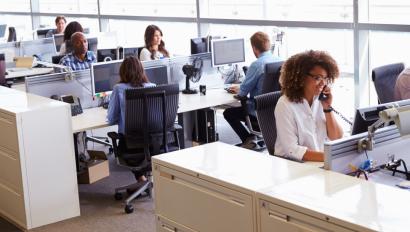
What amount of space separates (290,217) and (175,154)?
0.89 metres

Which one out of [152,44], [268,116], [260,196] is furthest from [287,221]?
[152,44]

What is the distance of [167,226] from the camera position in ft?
10.2

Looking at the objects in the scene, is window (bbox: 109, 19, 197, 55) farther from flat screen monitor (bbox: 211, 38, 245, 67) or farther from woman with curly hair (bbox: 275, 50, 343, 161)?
woman with curly hair (bbox: 275, 50, 343, 161)

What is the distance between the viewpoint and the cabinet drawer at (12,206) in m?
4.79

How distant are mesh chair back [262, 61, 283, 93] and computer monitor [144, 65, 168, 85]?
1.03m

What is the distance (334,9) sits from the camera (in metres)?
7.15

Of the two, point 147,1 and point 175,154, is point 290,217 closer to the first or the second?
point 175,154

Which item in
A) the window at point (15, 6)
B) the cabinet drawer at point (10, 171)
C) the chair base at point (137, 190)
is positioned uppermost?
the window at point (15, 6)

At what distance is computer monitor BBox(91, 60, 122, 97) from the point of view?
5.78 metres

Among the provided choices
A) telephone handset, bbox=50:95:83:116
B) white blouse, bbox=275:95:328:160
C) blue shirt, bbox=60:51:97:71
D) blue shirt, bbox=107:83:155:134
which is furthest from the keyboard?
white blouse, bbox=275:95:328:160

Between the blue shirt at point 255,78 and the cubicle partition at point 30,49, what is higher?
the cubicle partition at point 30,49

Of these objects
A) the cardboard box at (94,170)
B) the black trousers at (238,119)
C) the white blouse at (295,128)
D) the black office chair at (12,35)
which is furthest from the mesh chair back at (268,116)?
the black office chair at (12,35)

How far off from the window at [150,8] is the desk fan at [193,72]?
2.63m

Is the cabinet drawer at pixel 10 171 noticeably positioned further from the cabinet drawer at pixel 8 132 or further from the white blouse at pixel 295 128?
the white blouse at pixel 295 128
